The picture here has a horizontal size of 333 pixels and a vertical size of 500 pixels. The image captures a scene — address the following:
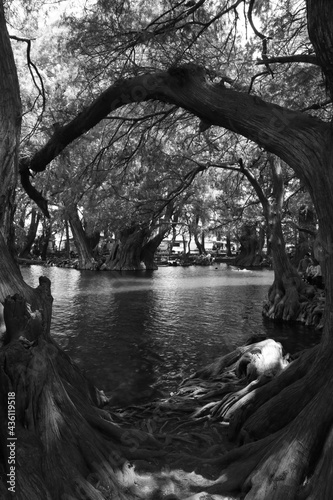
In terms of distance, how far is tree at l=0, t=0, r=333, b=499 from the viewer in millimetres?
3805

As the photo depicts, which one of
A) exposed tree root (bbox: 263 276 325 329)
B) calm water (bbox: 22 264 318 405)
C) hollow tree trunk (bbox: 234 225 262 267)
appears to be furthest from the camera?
hollow tree trunk (bbox: 234 225 262 267)

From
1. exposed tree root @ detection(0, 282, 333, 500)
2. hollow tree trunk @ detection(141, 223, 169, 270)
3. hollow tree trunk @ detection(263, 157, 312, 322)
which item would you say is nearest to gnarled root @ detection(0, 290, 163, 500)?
exposed tree root @ detection(0, 282, 333, 500)

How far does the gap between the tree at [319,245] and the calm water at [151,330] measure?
5213 millimetres

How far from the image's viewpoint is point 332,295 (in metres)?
4.63

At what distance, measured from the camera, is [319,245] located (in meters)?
5.21

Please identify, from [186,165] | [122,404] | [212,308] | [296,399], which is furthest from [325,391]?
[212,308]

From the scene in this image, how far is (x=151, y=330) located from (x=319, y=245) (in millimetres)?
12889

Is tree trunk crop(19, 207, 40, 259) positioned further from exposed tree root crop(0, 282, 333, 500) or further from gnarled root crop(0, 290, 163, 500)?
gnarled root crop(0, 290, 163, 500)

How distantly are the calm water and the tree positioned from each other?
5213 mm

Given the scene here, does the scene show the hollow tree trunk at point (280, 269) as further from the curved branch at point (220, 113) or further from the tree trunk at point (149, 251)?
the tree trunk at point (149, 251)

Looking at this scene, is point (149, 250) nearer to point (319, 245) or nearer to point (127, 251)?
point (127, 251)

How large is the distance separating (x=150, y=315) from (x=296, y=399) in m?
15.8

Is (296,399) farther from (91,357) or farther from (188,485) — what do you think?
(91,357)

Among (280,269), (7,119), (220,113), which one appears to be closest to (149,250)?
(280,269)
